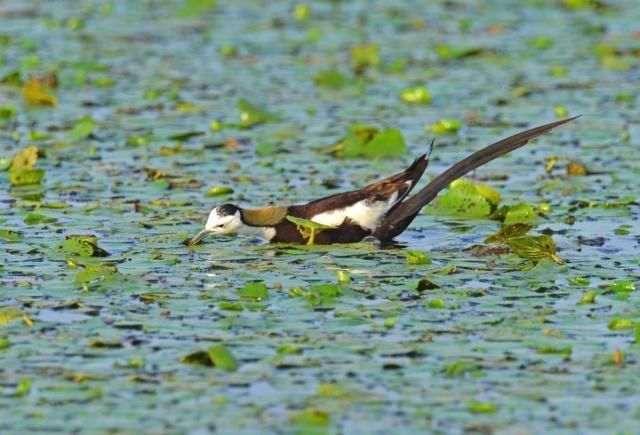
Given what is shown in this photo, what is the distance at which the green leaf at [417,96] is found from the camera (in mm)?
17219

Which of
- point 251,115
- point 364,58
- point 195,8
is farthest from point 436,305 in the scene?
point 195,8

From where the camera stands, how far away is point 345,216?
37.8 feet

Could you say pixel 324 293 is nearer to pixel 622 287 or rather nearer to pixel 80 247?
pixel 622 287

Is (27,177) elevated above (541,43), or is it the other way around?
(541,43)

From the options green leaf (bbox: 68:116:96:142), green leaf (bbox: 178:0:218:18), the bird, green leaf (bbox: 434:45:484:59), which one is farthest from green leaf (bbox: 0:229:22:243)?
green leaf (bbox: 178:0:218:18)

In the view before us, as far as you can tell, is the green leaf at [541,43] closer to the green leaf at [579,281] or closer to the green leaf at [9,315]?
the green leaf at [579,281]

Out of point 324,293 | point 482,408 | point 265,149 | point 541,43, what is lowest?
point 482,408

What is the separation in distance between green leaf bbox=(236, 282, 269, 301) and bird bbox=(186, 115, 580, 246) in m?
1.67

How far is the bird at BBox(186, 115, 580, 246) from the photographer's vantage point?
37.6 ft

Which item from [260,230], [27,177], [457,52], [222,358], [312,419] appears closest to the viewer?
[312,419]

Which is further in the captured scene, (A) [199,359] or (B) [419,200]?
(B) [419,200]

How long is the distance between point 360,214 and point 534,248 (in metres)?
1.52

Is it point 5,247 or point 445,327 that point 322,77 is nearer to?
point 5,247

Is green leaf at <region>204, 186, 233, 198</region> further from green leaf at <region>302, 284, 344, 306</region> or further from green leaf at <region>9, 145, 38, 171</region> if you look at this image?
green leaf at <region>302, 284, 344, 306</region>
